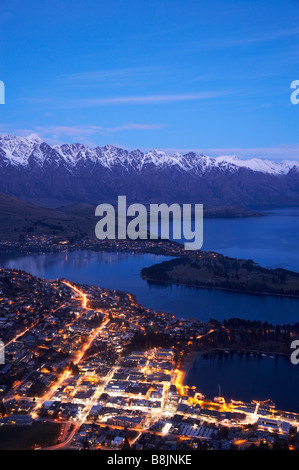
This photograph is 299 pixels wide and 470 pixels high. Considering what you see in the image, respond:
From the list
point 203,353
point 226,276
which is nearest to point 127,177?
point 226,276

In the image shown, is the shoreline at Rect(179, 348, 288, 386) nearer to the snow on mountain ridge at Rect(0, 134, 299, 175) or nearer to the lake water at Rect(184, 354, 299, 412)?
the lake water at Rect(184, 354, 299, 412)

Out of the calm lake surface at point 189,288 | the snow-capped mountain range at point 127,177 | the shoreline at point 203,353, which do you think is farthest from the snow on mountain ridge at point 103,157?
the shoreline at point 203,353

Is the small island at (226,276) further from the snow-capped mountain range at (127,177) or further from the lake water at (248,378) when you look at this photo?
the snow-capped mountain range at (127,177)

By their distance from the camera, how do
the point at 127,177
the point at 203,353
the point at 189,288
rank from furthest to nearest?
the point at 127,177
the point at 189,288
the point at 203,353

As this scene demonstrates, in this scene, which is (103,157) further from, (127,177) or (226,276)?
(226,276)

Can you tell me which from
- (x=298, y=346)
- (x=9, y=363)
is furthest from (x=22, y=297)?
(x=298, y=346)

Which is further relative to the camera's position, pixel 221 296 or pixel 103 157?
pixel 103 157
